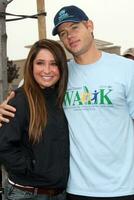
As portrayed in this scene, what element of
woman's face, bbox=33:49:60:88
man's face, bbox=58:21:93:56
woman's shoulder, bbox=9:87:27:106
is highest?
man's face, bbox=58:21:93:56

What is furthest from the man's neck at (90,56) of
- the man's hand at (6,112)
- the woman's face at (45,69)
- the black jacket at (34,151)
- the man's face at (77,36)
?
the man's hand at (6,112)

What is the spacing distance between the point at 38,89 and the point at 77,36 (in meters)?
0.43

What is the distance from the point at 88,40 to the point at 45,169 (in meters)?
0.87

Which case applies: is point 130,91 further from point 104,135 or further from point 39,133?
point 39,133

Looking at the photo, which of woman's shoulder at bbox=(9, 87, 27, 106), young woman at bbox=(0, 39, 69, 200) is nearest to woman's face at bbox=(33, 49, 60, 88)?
young woman at bbox=(0, 39, 69, 200)

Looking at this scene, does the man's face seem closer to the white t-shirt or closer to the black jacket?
the white t-shirt

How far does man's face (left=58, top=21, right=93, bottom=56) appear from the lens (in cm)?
324

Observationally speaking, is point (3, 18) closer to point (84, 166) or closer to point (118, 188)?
point (84, 166)

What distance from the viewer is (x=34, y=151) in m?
3.10

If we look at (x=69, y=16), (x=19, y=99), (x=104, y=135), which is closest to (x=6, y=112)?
(x=19, y=99)

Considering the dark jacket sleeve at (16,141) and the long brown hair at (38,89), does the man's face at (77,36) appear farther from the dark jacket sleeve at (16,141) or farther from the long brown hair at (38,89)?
the dark jacket sleeve at (16,141)

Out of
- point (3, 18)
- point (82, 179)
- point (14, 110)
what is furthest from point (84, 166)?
point (3, 18)

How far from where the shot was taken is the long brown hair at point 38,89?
3.08m

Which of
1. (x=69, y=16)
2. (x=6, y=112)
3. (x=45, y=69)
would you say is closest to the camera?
(x=6, y=112)
